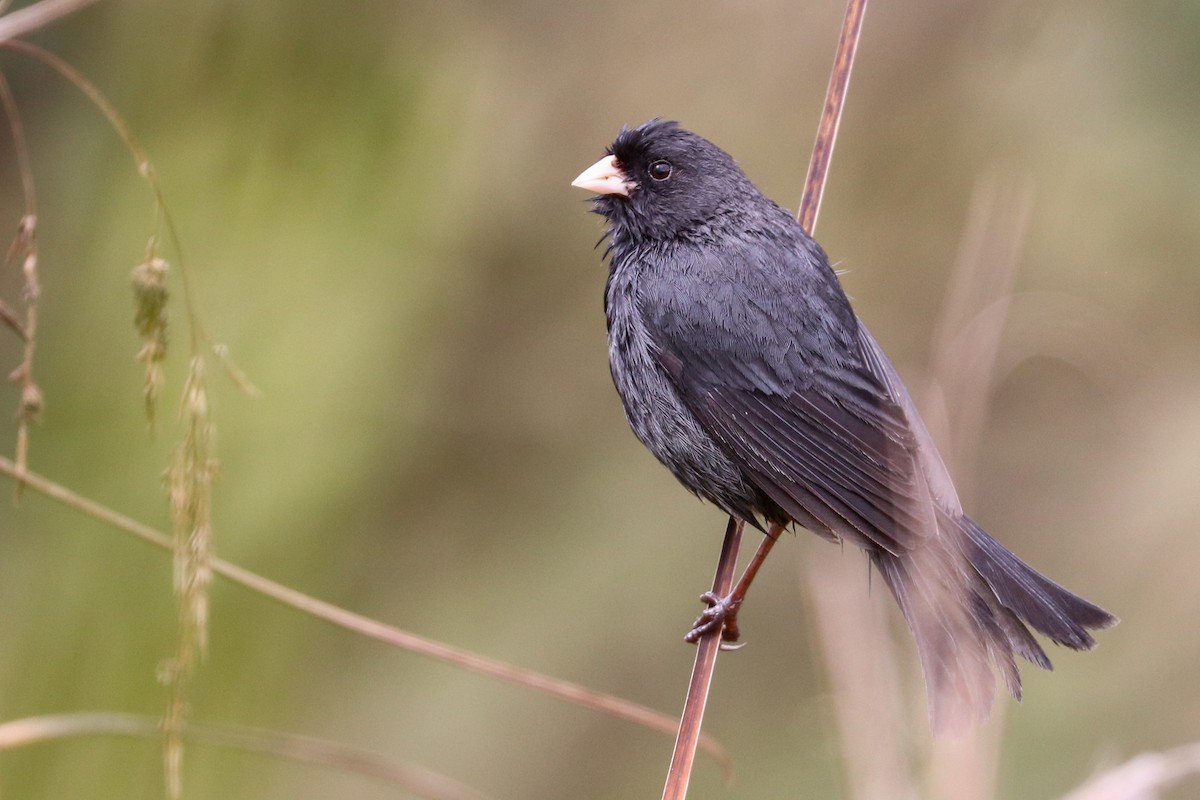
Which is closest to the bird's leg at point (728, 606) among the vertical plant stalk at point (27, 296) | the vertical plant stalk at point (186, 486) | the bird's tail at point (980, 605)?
the bird's tail at point (980, 605)

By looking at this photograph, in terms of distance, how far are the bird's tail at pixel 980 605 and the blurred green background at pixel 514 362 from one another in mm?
196

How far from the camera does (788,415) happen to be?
2852mm

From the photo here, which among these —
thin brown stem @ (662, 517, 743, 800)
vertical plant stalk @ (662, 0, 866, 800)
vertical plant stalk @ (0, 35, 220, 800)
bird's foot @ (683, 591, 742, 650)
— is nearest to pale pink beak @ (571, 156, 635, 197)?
vertical plant stalk @ (662, 0, 866, 800)

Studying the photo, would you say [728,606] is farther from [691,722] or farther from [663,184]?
[663,184]

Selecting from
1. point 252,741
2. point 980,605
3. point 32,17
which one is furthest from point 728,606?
point 32,17

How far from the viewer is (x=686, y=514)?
4633 millimetres

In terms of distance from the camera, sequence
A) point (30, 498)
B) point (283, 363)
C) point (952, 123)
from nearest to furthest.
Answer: point (30, 498)
point (283, 363)
point (952, 123)

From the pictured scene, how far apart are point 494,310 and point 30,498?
1.93 meters

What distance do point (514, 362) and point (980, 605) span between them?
242 centimetres

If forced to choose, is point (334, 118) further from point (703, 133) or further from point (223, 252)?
point (703, 133)

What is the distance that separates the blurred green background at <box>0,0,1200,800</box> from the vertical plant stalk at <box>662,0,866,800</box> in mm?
357

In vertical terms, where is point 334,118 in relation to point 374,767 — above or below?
above

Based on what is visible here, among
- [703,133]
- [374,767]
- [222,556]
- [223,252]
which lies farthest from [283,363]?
[703,133]

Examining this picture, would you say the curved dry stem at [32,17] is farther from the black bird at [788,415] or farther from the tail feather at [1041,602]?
the tail feather at [1041,602]
